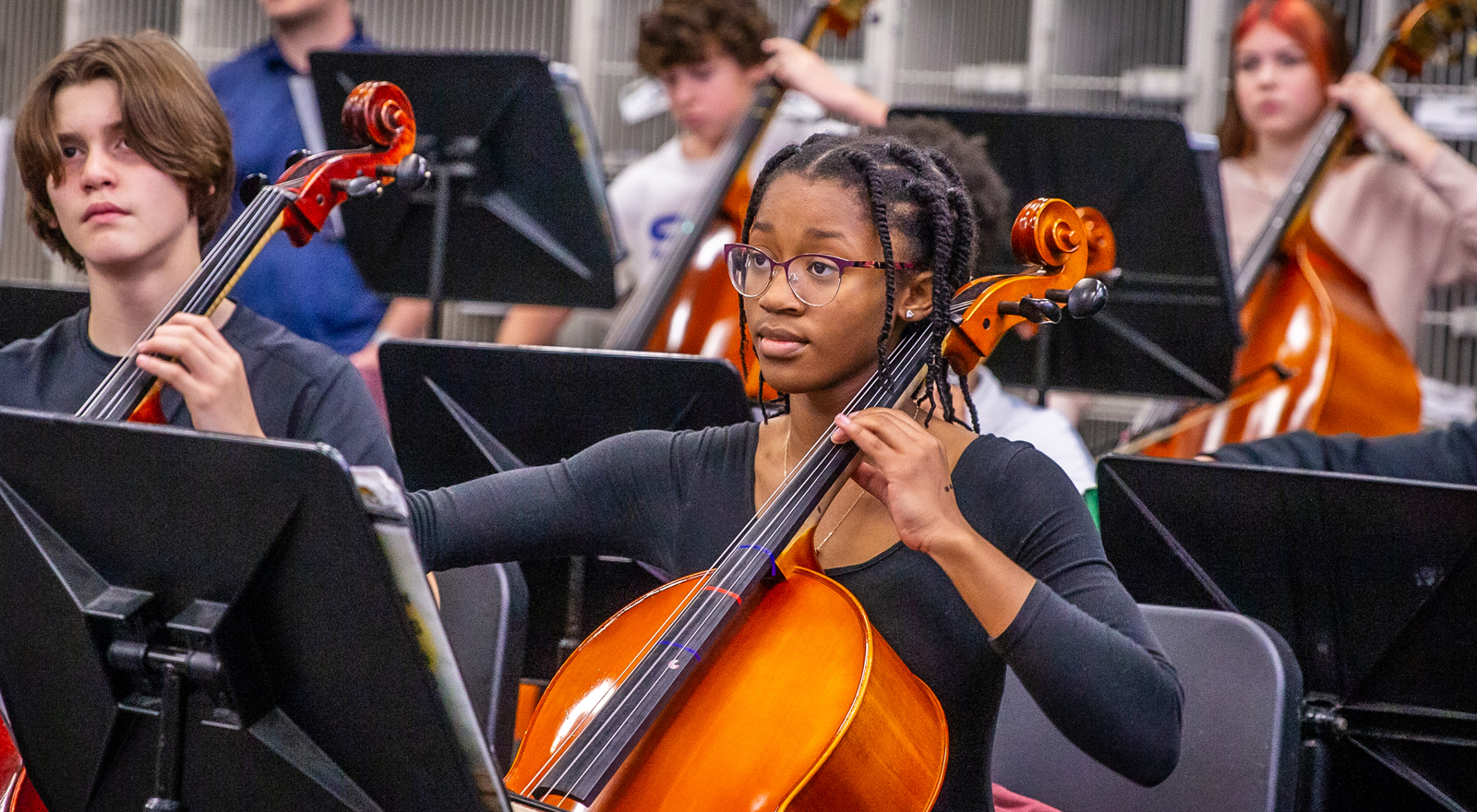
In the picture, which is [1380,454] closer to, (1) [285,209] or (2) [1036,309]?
(2) [1036,309]

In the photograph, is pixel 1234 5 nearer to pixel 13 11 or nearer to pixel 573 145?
pixel 573 145

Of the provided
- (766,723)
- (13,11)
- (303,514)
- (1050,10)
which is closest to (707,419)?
(766,723)

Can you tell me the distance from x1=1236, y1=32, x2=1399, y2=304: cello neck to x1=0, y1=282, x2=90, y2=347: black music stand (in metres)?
1.96

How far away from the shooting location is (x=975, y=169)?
2264 mm

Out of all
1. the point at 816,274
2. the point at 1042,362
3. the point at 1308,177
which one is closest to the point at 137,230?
the point at 816,274

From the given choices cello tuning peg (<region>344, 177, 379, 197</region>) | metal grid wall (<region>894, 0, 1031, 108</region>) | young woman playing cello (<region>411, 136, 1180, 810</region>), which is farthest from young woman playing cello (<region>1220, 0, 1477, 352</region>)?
cello tuning peg (<region>344, 177, 379, 197</region>)

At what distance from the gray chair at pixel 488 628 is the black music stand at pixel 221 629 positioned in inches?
22.6

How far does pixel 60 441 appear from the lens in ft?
3.24

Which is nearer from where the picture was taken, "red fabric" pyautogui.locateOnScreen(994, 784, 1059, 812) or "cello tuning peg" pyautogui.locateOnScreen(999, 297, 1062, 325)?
"cello tuning peg" pyautogui.locateOnScreen(999, 297, 1062, 325)

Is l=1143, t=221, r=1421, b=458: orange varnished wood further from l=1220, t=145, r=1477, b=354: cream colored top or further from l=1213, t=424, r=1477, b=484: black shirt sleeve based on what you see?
l=1213, t=424, r=1477, b=484: black shirt sleeve

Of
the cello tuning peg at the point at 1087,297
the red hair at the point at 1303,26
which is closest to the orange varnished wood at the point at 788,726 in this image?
the cello tuning peg at the point at 1087,297

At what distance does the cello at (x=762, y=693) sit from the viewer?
113 cm

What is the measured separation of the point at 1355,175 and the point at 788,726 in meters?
2.50

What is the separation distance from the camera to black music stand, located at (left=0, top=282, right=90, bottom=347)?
200 cm
